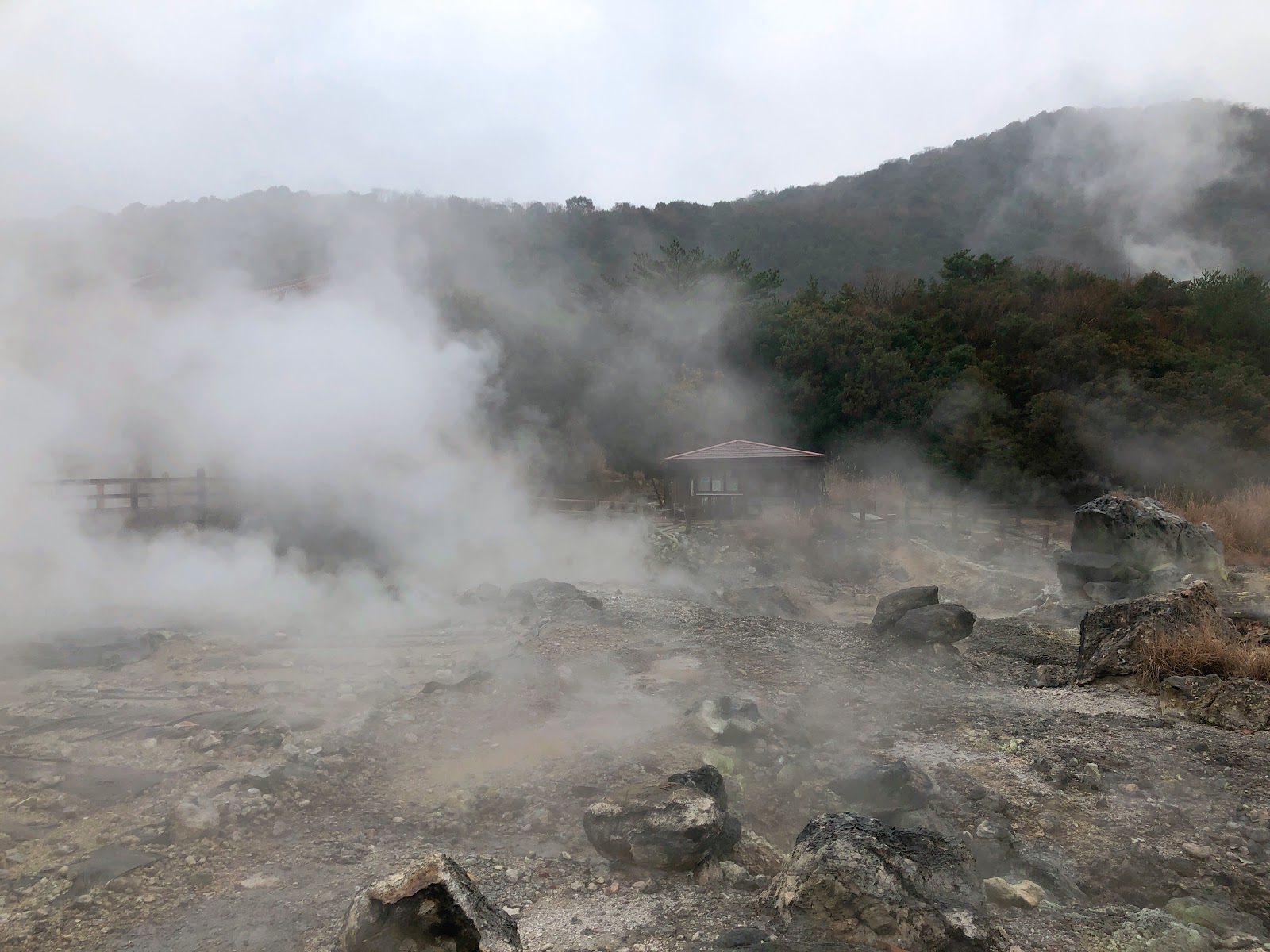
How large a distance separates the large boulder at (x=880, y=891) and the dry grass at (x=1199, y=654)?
4.03 m

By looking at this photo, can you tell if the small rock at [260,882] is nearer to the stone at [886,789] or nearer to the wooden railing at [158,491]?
the stone at [886,789]

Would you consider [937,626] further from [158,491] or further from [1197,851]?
[158,491]

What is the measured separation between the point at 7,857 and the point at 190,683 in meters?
2.63

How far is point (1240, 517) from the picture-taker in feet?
41.9

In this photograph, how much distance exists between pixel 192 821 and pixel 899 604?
6.49 meters

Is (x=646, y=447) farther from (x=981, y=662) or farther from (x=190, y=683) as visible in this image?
(x=190, y=683)

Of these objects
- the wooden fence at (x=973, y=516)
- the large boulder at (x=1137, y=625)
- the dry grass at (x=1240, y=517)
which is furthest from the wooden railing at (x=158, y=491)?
the dry grass at (x=1240, y=517)

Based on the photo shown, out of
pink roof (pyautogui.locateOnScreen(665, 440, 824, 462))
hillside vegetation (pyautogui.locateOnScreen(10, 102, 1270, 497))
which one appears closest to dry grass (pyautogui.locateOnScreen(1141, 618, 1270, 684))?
pink roof (pyautogui.locateOnScreen(665, 440, 824, 462))

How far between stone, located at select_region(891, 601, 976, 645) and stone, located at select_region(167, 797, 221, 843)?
19.9 ft

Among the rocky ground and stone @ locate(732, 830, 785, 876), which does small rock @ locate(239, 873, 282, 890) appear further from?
stone @ locate(732, 830, 785, 876)

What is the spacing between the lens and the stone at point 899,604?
8.31 m

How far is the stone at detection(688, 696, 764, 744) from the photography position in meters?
5.31

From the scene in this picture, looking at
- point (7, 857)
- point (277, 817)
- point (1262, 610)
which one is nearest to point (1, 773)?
point (7, 857)

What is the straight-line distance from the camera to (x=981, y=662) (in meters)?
7.87
